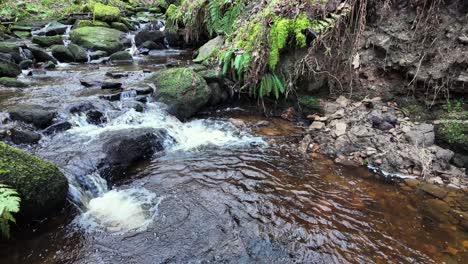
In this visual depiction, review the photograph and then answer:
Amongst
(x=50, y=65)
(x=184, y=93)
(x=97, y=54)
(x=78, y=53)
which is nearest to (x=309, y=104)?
(x=184, y=93)

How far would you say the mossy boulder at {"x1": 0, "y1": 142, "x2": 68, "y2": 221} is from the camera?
3.54 m

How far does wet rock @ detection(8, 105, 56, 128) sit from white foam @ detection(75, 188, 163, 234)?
2.27 meters

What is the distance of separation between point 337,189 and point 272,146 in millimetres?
1575

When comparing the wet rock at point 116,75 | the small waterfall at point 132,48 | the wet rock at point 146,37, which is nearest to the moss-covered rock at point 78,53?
the small waterfall at point 132,48

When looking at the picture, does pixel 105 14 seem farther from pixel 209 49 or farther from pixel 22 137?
pixel 22 137

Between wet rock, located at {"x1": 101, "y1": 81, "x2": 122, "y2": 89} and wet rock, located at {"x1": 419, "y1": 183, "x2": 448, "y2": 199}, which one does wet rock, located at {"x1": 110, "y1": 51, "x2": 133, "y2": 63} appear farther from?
wet rock, located at {"x1": 419, "y1": 183, "x2": 448, "y2": 199}

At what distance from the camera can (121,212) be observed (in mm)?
4113

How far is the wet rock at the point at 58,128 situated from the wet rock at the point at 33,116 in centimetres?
17

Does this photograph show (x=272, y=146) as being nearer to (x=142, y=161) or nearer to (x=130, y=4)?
(x=142, y=161)

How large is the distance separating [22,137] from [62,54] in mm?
6494

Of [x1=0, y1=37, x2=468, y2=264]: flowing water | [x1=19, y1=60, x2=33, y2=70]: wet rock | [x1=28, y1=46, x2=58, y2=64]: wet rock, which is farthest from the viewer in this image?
[x1=28, y1=46, x2=58, y2=64]: wet rock

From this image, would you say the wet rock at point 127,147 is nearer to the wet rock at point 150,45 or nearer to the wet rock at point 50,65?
the wet rock at point 50,65

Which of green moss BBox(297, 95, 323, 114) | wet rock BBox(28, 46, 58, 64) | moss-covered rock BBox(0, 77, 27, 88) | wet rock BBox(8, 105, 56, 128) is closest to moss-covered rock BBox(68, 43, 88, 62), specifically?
wet rock BBox(28, 46, 58, 64)

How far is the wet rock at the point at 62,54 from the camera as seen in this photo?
1086cm
